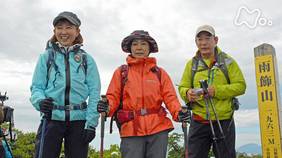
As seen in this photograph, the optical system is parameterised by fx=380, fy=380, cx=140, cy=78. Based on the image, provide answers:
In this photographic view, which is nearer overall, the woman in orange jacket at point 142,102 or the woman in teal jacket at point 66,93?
the woman in teal jacket at point 66,93

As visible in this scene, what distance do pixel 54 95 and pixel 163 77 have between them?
1.52 m

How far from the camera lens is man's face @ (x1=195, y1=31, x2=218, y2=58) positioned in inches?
226

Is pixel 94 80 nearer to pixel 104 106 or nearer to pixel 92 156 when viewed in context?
pixel 104 106

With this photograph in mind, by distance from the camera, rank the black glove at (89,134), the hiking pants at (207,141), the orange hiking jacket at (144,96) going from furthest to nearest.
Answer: the hiking pants at (207,141), the orange hiking jacket at (144,96), the black glove at (89,134)

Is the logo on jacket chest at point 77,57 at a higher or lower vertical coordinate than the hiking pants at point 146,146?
higher

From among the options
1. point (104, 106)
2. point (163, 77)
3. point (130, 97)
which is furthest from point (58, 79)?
point (163, 77)

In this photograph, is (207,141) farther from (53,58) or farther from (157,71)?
(53,58)

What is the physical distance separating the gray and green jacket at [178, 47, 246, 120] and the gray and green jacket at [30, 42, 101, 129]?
1.48 metres

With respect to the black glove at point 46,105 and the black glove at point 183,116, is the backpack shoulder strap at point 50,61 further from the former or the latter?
the black glove at point 183,116

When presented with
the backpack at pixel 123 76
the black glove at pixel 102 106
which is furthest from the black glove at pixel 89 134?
the backpack at pixel 123 76

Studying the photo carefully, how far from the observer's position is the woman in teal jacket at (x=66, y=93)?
4.50 metres

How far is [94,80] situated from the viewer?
486 cm

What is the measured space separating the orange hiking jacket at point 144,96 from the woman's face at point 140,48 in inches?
3.5

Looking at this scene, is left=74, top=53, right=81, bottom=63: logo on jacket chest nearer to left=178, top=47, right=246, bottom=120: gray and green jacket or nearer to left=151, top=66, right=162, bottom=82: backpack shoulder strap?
left=151, top=66, right=162, bottom=82: backpack shoulder strap
